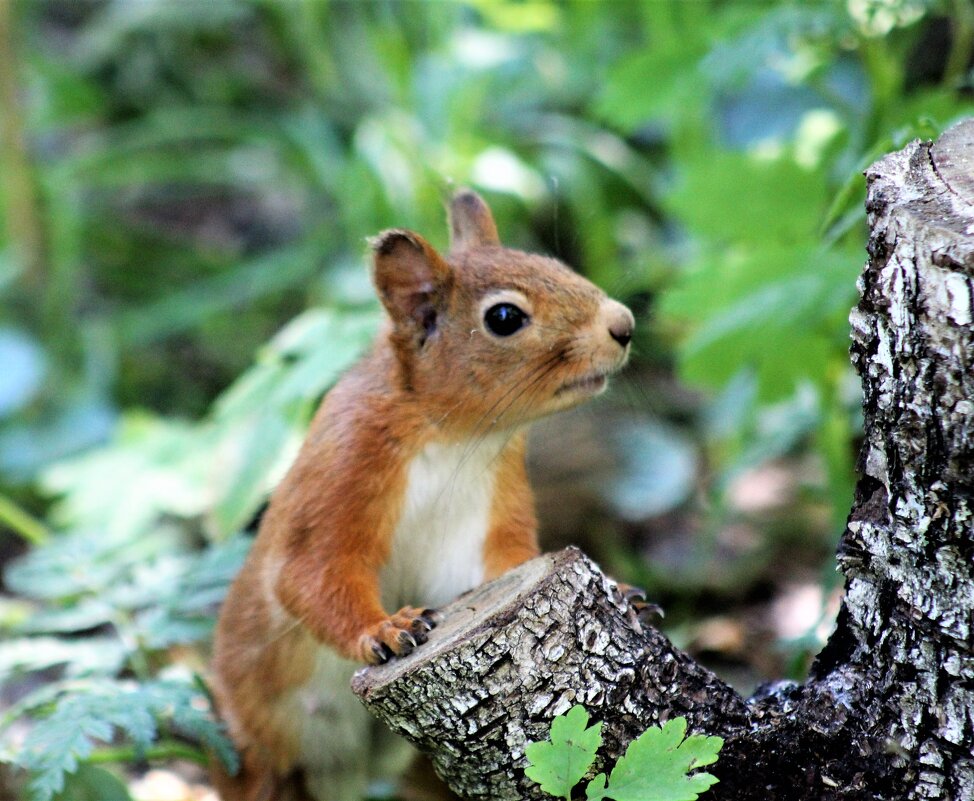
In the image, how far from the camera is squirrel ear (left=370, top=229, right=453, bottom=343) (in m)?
2.14

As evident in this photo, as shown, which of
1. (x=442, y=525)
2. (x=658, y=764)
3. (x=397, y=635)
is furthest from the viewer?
(x=442, y=525)

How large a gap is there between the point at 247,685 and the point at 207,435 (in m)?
0.99

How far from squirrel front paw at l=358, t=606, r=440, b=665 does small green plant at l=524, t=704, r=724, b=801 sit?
299mm

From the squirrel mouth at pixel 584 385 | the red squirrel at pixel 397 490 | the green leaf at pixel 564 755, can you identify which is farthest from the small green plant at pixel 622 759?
the squirrel mouth at pixel 584 385

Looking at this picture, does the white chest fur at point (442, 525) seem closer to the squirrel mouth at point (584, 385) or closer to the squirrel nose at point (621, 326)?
the squirrel mouth at point (584, 385)

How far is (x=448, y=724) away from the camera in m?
1.76

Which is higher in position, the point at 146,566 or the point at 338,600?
the point at 146,566

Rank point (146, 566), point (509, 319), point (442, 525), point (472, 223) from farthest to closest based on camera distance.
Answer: point (146, 566) → point (472, 223) → point (442, 525) → point (509, 319)

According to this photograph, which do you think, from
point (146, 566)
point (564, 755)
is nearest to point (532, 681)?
point (564, 755)

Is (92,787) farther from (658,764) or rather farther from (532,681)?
(658,764)

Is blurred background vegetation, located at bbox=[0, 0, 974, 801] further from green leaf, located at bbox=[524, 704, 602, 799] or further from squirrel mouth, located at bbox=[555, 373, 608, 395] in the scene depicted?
green leaf, located at bbox=[524, 704, 602, 799]

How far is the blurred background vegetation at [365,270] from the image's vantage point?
262 centimetres

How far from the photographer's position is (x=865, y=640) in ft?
5.69

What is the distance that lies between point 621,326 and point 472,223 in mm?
508
